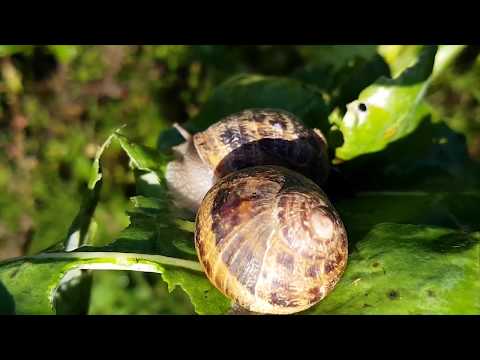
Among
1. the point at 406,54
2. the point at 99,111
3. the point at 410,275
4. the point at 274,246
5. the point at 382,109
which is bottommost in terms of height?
the point at 410,275

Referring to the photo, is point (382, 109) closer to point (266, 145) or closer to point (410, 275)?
point (266, 145)

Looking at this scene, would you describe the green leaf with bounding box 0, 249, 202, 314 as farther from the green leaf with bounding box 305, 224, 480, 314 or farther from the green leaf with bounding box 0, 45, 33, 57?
the green leaf with bounding box 0, 45, 33, 57

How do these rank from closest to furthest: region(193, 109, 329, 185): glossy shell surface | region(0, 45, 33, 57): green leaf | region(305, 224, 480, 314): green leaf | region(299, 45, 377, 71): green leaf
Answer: region(305, 224, 480, 314): green leaf
region(193, 109, 329, 185): glossy shell surface
region(0, 45, 33, 57): green leaf
region(299, 45, 377, 71): green leaf

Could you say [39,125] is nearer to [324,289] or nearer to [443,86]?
[324,289]

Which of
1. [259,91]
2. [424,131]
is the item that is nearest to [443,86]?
[424,131]

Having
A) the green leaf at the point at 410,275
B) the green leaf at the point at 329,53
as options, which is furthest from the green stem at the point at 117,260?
the green leaf at the point at 329,53

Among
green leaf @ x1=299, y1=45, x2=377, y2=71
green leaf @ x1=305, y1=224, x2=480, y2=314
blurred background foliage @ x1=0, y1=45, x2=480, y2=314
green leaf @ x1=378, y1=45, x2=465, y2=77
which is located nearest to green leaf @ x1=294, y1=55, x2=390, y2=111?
green leaf @ x1=378, y1=45, x2=465, y2=77

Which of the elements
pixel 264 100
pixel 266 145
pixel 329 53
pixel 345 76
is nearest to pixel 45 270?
pixel 266 145
